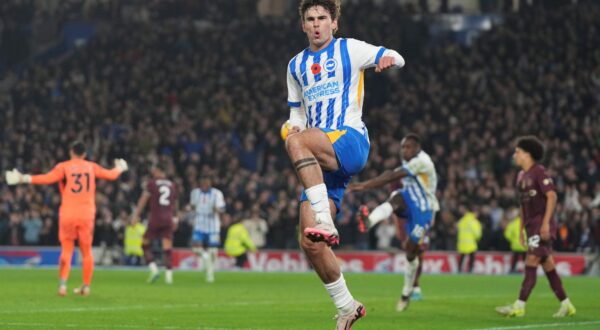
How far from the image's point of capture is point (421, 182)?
17266 mm

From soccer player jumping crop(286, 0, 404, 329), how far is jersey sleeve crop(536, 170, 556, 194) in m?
5.68

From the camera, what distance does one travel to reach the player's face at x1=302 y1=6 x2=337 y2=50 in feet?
31.7

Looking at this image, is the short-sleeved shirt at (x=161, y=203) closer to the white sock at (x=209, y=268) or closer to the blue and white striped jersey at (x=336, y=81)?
the white sock at (x=209, y=268)

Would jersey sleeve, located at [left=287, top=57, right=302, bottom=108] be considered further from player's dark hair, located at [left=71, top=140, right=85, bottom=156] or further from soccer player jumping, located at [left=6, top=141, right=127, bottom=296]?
player's dark hair, located at [left=71, top=140, right=85, bottom=156]

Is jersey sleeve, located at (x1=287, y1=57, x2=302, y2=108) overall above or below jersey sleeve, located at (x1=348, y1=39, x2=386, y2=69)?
below

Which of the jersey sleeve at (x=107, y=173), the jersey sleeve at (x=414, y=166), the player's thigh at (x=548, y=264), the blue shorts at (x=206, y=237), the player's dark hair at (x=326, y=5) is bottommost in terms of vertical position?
the blue shorts at (x=206, y=237)

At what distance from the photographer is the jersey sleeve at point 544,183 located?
48.4 feet

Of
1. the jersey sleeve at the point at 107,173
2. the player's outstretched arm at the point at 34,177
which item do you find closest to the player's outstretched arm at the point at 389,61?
the player's outstretched arm at the point at 34,177

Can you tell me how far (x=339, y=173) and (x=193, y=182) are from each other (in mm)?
26427

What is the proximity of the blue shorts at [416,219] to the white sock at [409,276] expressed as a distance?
349 mm

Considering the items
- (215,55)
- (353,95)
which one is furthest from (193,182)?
(353,95)

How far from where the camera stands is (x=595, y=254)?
3011 cm

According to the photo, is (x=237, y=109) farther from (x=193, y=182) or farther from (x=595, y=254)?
(x=595, y=254)

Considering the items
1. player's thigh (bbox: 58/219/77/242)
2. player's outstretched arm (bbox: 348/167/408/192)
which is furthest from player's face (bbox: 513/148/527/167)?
player's thigh (bbox: 58/219/77/242)
